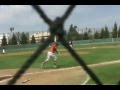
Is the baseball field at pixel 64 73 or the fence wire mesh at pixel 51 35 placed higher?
the fence wire mesh at pixel 51 35

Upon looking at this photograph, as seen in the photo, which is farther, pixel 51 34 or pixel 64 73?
pixel 64 73

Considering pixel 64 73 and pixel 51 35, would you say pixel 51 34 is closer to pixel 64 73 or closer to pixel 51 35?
pixel 51 35

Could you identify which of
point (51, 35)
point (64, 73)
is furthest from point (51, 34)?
point (64, 73)

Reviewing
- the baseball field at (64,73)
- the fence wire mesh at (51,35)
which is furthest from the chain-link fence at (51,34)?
the baseball field at (64,73)

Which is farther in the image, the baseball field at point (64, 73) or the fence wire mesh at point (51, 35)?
the baseball field at point (64, 73)

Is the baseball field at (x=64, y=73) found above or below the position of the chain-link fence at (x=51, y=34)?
below

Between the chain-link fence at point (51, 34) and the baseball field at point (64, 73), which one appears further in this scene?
the baseball field at point (64, 73)

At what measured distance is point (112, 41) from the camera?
4197cm

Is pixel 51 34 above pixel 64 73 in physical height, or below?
above

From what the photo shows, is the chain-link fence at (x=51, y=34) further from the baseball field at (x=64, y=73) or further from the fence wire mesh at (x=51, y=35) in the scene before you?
Result: the baseball field at (x=64, y=73)

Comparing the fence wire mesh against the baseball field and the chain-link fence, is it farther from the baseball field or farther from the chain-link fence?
the baseball field

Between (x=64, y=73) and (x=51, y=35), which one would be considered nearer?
(x=51, y=35)
